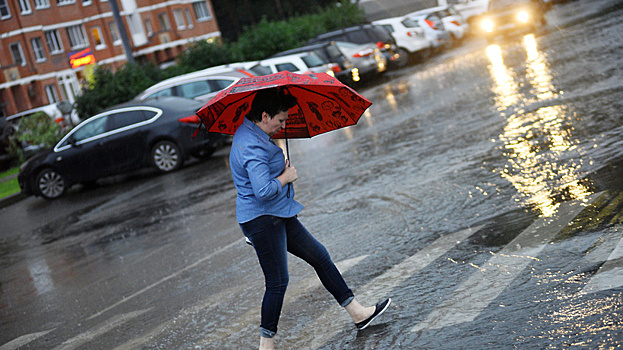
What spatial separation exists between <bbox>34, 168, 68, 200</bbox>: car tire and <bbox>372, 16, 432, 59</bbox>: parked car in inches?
675

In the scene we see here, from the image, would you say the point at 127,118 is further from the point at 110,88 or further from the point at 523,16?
the point at 523,16

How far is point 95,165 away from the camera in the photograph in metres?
16.5

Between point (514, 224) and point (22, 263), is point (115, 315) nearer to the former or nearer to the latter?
point (514, 224)

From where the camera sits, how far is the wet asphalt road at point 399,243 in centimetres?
490

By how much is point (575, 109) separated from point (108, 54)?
53288mm

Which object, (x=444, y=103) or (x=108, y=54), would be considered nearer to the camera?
(x=444, y=103)

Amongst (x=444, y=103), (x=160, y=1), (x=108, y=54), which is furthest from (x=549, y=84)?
(x=160, y=1)

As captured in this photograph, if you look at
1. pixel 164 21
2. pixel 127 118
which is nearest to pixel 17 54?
pixel 164 21

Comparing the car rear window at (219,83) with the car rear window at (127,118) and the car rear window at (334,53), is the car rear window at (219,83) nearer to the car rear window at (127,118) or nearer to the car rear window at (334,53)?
the car rear window at (127,118)

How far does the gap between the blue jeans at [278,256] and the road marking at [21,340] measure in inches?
109

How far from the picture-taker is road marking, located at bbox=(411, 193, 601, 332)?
15.9ft

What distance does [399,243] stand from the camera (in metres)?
6.84

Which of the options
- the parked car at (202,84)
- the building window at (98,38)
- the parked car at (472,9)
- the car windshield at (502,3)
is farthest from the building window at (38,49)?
the parked car at (202,84)

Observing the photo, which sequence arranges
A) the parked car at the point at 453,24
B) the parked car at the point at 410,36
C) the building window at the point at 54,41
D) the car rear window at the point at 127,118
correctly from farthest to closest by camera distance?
the building window at the point at 54,41, the parked car at the point at 453,24, the parked car at the point at 410,36, the car rear window at the point at 127,118
